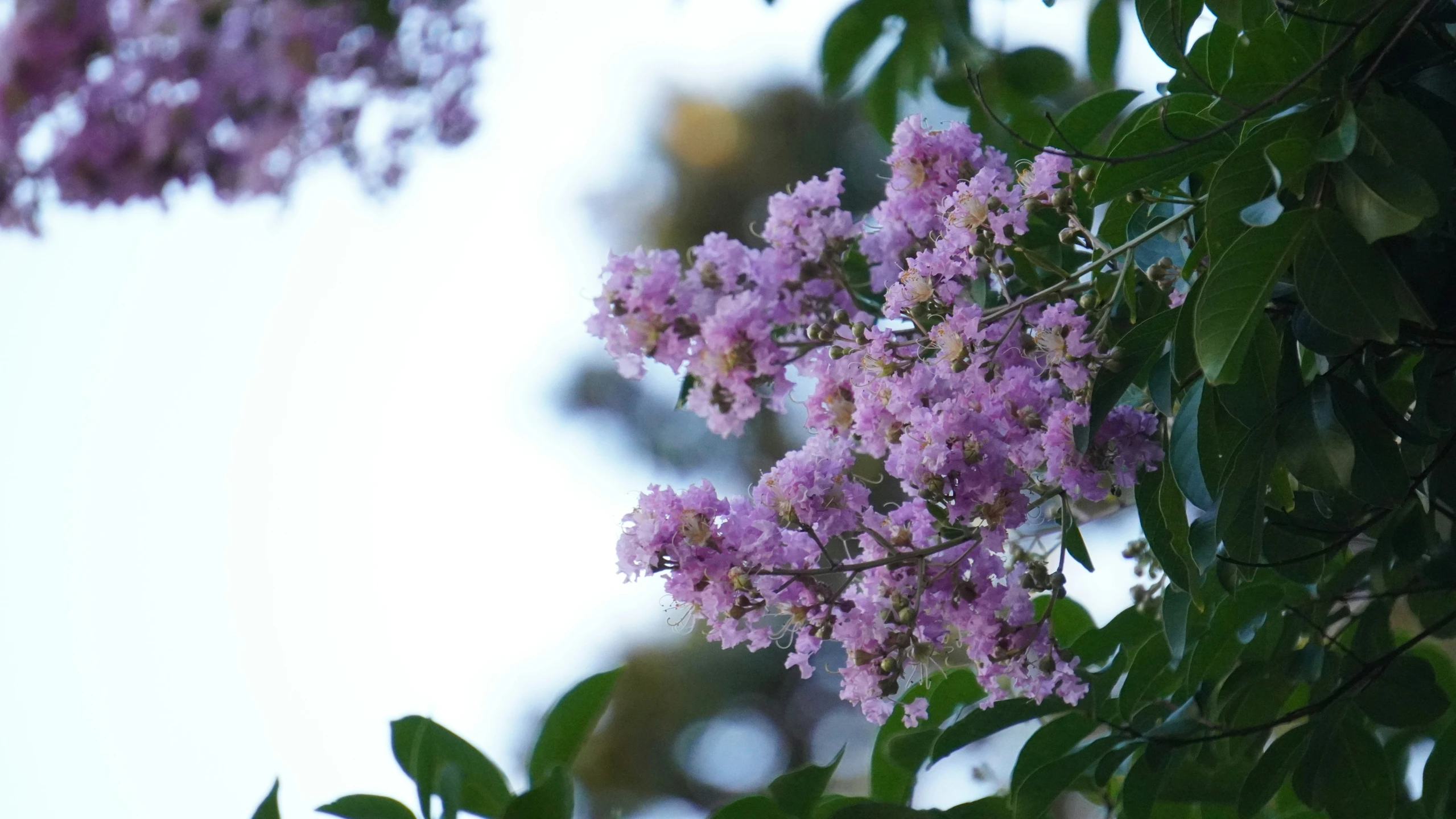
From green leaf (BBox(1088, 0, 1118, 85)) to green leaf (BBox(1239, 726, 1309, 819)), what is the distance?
3.18 ft

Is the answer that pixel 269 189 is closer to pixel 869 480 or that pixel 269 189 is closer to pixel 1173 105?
pixel 869 480

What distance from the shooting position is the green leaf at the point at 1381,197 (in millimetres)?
799

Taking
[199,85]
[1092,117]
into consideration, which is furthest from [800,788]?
[199,85]

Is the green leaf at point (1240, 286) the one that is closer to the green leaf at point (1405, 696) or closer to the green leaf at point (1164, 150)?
the green leaf at point (1164, 150)

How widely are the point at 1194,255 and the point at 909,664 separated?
1.63ft

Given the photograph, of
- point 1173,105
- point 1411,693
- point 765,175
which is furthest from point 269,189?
point 765,175

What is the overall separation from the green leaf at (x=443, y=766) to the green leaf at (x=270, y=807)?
0.10 m

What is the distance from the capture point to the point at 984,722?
123cm

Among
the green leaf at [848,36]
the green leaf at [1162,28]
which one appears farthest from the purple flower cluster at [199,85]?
the green leaf at [1162,28]

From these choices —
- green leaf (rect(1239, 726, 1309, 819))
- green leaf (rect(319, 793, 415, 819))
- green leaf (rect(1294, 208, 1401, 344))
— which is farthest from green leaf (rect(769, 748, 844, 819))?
green leaf (rect(1294, 208, 1401, 344))

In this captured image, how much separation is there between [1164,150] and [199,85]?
83.0 inches

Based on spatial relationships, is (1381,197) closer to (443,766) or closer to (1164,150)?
(1164,150)

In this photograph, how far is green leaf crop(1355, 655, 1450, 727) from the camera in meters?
1.20

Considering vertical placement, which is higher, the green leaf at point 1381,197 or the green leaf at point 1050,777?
the green leaf at point 1381,197
